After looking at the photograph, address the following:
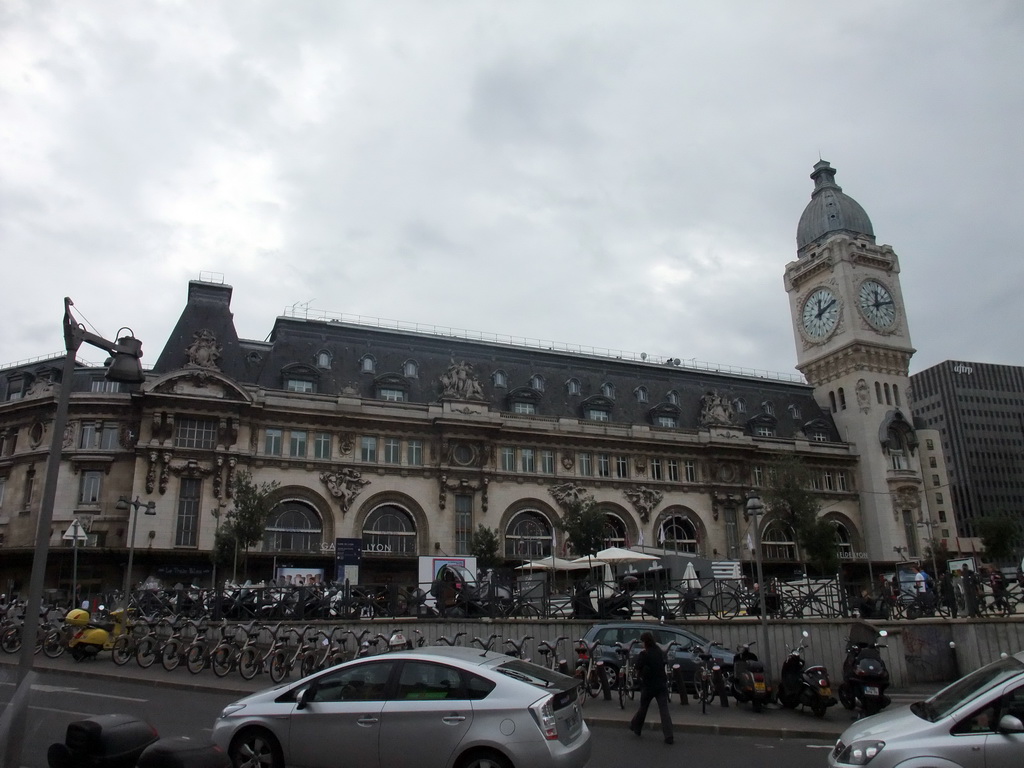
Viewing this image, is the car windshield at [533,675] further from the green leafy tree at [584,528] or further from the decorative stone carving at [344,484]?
the decorative stone carving at [344,484]

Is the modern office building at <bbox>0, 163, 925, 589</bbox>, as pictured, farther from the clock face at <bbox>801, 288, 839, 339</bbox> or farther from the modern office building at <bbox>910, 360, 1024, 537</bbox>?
the modern office building at <bbox>910, 360, 1024, 537</bbox>

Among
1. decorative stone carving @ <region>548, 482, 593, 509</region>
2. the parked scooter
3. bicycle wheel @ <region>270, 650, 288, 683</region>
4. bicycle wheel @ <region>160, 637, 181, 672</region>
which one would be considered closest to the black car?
the parked scooter

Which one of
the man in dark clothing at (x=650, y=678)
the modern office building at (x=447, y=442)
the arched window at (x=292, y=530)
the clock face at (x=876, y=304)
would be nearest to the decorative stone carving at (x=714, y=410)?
the modern office building at (x=447, y=442)

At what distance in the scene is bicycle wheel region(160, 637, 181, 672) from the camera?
20547 mm

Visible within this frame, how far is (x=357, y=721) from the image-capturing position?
9453 mm

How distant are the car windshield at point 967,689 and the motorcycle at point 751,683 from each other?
691 cm

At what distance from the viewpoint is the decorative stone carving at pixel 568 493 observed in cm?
5422

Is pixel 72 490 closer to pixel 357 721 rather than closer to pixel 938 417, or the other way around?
pixel 357 721

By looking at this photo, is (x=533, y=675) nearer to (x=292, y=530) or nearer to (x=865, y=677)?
(x=865, y=677)

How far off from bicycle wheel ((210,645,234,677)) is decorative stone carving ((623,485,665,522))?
39.6 metres

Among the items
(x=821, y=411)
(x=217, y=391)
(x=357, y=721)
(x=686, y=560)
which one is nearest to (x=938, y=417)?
(x=821, y=411)

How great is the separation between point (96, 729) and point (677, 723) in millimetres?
10652

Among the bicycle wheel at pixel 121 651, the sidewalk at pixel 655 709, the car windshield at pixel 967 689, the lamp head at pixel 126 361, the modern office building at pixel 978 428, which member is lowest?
the sidewalk at pixel 655 709

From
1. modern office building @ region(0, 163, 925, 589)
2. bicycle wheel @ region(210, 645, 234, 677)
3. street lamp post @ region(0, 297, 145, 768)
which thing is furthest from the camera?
modern office building @ region(0, 163, 925, 589)
